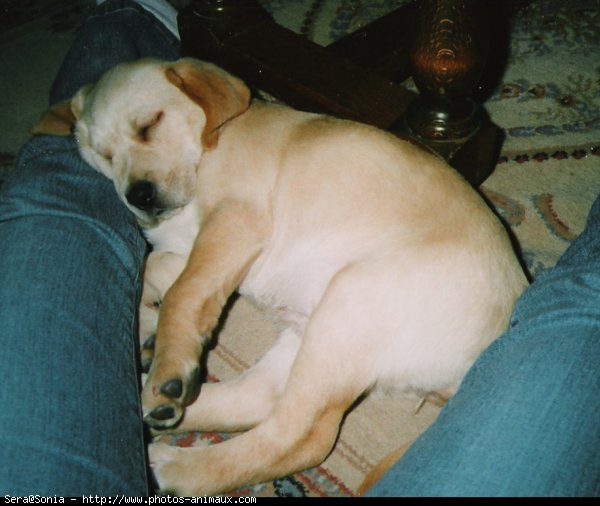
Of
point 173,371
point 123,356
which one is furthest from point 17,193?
point 173,371

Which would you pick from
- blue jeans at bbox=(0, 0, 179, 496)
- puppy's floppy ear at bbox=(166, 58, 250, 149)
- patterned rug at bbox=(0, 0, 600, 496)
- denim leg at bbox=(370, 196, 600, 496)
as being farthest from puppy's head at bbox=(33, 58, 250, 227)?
denim leg at bbox=(370, 196, 600, 496)

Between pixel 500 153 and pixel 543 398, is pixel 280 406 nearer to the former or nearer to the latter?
pixel 543 398

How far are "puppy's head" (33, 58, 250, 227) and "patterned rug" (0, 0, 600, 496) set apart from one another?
1.75 ft

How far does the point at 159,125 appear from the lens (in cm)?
159

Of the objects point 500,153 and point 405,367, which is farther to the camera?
point 500,153

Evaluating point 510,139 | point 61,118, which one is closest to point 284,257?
point 61,118

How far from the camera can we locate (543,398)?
3.01 feet

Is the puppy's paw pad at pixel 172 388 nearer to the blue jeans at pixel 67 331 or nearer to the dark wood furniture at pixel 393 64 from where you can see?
the blue jeans at pixel 67 331

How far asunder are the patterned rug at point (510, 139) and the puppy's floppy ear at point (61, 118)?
2.85 feet

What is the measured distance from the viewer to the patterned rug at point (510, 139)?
4.84 ft

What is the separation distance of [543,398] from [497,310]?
377 millimetres

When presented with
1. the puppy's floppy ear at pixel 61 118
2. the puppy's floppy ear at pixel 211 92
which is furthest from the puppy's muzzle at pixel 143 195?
the puppy's floppy ear at pixel 61 118

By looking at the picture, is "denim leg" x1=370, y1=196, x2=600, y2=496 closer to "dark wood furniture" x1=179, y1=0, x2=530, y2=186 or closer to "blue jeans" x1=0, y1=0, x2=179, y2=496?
"blue jeans" x1=0, y1=0, x2=179, y2=496

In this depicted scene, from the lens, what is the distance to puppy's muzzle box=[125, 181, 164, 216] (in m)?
1.54
